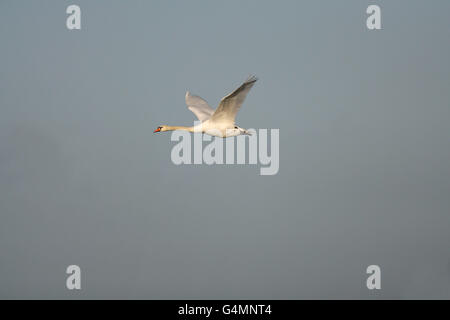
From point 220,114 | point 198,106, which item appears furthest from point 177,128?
point 220,114

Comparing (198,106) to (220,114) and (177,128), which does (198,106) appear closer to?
(177,128)

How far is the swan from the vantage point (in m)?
37.4

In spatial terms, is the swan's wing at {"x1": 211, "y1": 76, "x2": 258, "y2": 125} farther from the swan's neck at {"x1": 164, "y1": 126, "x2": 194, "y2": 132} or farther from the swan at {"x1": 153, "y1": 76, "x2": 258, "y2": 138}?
the swan's neck at {"x1": 164, "y1": 126, "x2": 194, "y2": 132}

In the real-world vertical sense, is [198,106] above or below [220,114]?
above

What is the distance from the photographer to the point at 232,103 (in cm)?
3844

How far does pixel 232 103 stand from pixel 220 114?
1500 mm

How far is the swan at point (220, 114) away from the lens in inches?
1471

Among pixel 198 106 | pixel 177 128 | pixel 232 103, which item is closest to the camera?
pixel 232 103
